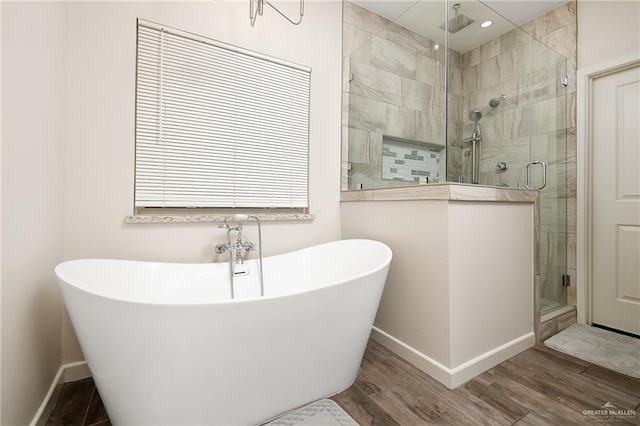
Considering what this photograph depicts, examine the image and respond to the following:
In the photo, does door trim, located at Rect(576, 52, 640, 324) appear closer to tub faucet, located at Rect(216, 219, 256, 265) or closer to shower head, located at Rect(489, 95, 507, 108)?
shower head, located at Rect(489, 95, 507, 108)

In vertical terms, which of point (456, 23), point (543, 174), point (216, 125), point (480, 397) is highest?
point (456, 23)

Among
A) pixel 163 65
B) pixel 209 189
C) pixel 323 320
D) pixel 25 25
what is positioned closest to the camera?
pixel 25 25

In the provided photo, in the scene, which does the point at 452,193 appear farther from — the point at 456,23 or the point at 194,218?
the point at 194,218

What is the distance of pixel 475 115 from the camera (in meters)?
1.92

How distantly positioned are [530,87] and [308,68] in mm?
1659

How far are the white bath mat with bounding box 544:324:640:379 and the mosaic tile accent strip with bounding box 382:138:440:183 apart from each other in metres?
1.41

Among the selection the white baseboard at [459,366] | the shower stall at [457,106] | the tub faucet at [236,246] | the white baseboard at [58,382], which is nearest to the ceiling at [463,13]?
the shower stall at [457,106]

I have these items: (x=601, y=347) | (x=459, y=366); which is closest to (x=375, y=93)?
(x=459, y=366)

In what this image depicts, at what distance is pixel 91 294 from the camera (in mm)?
874

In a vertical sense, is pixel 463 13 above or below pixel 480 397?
above

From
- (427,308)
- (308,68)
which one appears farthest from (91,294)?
(308,68)

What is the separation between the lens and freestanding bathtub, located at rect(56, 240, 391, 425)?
89 cm

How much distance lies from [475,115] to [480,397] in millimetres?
1688

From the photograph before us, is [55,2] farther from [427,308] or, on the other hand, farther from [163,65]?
[427,308]
